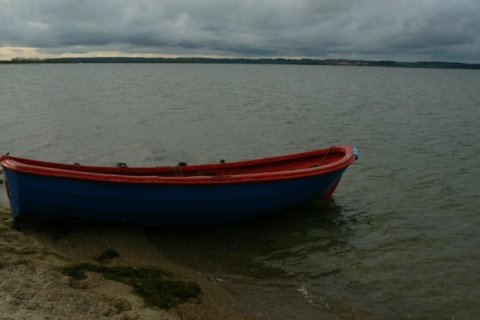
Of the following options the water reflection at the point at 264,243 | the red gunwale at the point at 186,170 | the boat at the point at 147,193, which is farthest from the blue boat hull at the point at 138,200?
the water reflection at the point at 264,243

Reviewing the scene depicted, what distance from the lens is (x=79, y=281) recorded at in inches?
218

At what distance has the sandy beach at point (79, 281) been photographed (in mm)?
4680

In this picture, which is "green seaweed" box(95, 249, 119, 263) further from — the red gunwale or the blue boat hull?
the red gunwale

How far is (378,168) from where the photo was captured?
1327 cm

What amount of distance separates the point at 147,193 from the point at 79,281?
6.97 ft

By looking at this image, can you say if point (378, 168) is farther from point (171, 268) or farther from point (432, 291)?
point (171, 268)

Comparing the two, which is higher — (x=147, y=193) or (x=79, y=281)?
(x=147, y=193)

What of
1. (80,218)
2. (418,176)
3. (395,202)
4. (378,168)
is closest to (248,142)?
(378,168)

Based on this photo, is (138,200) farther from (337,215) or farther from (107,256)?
(337,215)

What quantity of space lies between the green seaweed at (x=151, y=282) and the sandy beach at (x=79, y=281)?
0.32 ft

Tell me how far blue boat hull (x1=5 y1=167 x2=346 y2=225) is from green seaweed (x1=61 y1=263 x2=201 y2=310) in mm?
1497

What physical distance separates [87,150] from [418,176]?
10.5 meters

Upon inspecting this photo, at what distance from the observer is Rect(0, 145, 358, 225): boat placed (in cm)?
709

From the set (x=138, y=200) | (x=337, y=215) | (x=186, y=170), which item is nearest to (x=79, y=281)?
(x=138, y=200)
